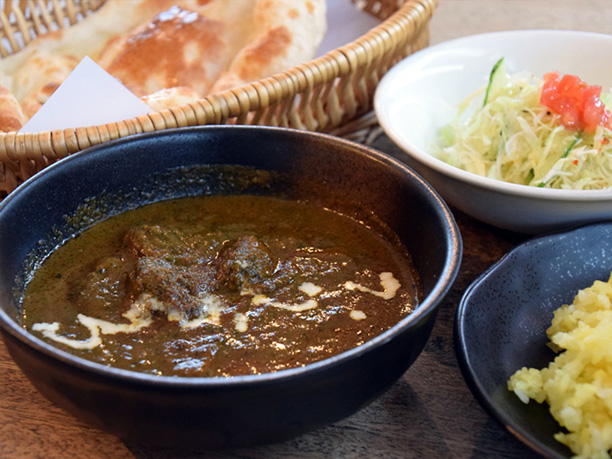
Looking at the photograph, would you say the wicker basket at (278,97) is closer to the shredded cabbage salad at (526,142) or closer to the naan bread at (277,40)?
the naan bread at (277,40)

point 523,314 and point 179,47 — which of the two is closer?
point 523,314

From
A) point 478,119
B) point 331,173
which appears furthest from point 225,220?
point 478,119

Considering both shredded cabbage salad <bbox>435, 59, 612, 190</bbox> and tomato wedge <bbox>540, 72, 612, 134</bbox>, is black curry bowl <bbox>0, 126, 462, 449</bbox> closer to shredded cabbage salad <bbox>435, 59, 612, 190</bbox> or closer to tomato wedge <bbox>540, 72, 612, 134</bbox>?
shredded cabbage salad <bbox>435, 59, 612, 190</bbox>

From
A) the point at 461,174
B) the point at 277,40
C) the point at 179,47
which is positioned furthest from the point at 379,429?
the point at 179,47

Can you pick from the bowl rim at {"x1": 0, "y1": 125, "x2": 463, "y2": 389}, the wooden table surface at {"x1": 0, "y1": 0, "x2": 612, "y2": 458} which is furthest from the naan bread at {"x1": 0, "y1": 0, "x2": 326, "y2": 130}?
the wooden table surface at {"x1": 0, "y1": 0, "x2": 612, "y2": 458}

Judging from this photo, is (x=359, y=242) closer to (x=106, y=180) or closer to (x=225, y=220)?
(x=225, y=220)

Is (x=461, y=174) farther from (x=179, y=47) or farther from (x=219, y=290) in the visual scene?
(x=179, y=47)

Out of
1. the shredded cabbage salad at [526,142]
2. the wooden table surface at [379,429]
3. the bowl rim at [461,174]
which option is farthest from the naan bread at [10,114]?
the shredded cabbage salad at [526,142]
